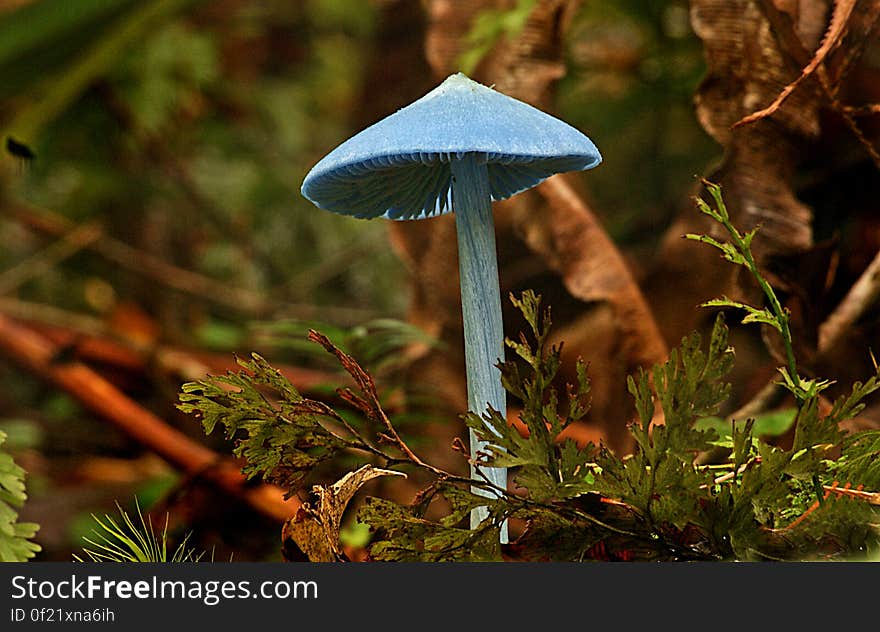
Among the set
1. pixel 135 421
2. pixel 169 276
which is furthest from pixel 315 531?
pixel 169 276

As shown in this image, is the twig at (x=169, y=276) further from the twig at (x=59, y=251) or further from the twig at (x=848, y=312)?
the twig at (x=848, y=312)

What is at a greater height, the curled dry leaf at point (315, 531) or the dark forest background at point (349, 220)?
the dark forest background at point (349, 220)

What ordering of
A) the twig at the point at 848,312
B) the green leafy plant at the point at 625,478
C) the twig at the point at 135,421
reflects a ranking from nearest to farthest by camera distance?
the green leafy plant at the point at 625,478 < the twig at the point at 848,312 < the twig at the point at 135,421

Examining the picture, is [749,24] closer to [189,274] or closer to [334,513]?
[334,513]

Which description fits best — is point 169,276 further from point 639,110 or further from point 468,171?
Answer: point 468,171

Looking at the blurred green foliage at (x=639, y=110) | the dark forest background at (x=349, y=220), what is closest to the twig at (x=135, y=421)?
the dark forest background at (x=349, y=220)

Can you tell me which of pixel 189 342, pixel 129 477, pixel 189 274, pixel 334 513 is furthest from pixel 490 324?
pixel 189 274
